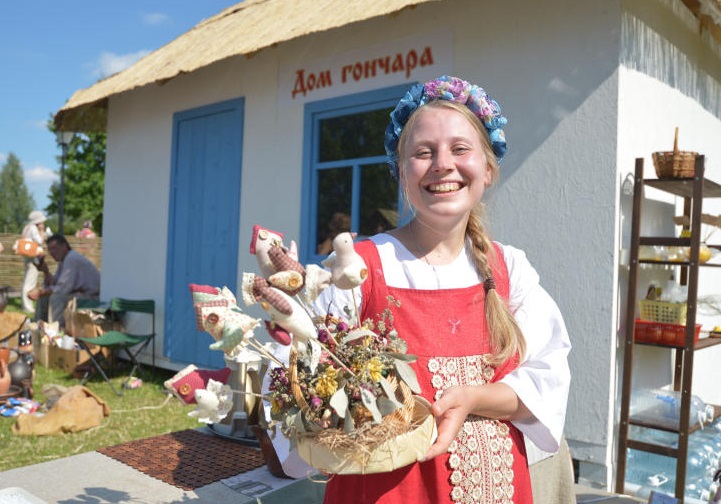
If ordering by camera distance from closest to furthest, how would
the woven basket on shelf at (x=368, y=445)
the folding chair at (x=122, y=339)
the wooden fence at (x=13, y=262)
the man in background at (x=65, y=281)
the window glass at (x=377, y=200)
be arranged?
1. the woven basket on shelf at (x=368, y=445)
2. the window glass at (x=377, y=200)
3. the folding chair at (x=122, y=339)
4. the man in background at (x=65, y=281)
5. the wooden fence at (x=13, y=262)

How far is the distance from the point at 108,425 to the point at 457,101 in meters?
4.50

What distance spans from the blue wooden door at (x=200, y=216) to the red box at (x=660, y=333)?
12.1 ft

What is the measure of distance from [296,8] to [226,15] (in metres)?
2.00

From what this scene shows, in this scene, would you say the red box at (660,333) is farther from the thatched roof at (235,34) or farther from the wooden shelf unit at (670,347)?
the thatched roof at (235,34)

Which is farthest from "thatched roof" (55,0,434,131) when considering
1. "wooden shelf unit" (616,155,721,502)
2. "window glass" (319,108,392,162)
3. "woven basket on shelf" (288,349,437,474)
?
"woven basket on shelf" (288,349,437,474)

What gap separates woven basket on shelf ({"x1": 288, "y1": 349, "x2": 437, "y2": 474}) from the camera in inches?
43.5

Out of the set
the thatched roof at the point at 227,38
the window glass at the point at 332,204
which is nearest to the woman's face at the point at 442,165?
the thatched roof at the point at 227,38

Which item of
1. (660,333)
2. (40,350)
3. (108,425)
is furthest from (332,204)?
(40,350)

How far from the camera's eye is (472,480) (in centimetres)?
136

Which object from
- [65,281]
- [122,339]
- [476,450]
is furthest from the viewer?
[65,281]

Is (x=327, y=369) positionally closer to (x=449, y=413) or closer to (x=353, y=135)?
(x=449, y=413)

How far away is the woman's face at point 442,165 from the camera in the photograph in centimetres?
142

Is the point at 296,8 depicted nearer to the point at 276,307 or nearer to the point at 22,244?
the point at 276,307

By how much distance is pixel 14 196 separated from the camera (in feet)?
199
